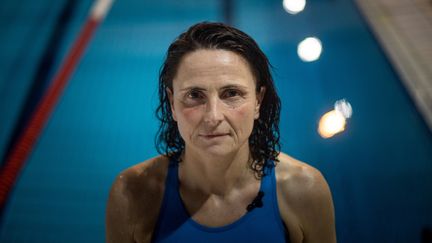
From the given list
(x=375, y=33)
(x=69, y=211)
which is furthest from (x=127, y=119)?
→ (x=375, y=33)

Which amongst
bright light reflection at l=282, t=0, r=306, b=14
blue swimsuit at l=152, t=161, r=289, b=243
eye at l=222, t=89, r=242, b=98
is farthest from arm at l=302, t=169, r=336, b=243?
bright light reflection at l=282, t=0, r=306, b=14

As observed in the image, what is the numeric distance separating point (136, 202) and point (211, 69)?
2.23 feet

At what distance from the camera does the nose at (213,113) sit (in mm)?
1129

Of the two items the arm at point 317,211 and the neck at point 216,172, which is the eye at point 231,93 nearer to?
the neck at point 216,172

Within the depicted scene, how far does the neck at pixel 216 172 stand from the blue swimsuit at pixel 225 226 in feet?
0.30

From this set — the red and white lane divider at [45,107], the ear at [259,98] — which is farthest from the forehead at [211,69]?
the red and white lane divider at [45,107]

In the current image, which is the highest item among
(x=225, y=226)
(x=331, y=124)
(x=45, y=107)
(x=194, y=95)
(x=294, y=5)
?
(x=294, y=5)

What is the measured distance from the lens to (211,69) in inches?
44.7

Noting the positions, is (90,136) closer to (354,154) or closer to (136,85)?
(136,85)

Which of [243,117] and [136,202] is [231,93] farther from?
[136,202]

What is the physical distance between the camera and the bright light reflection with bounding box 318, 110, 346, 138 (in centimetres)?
266

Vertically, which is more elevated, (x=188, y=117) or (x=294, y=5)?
(x=294, y=5)

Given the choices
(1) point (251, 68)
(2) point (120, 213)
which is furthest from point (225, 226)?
(1) point (251, 68)

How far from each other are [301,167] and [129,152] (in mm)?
1646
